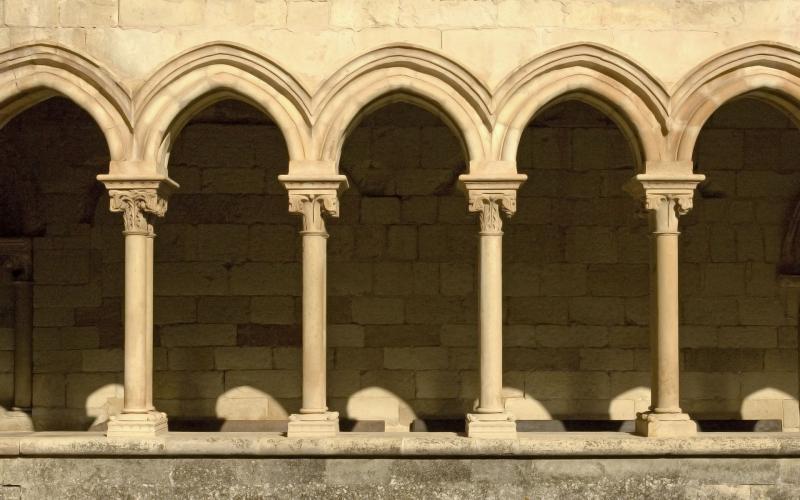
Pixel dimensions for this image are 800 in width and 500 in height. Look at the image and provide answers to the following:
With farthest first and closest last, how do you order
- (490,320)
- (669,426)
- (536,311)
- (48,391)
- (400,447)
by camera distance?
1. (536,311)
2. (48,391)
3. (490,320)
4. (669,426)
5. (400,447)

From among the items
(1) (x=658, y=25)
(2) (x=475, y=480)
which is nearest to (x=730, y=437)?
(2) (x=475, y=480)

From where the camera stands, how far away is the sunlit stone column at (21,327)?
11359mm

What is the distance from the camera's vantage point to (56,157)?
1152 cm

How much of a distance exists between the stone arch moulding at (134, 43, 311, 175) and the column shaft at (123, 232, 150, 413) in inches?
28.4

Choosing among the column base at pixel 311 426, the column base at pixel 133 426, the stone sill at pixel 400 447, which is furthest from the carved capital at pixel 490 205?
the column base at pixel 133 426

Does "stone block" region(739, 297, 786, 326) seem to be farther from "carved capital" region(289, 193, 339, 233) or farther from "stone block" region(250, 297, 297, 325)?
"carved capital" region(289, 193, 339, 233)

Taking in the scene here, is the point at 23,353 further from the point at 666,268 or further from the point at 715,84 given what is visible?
the point at 715,84

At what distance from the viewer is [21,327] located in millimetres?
11391

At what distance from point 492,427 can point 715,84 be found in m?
3.45

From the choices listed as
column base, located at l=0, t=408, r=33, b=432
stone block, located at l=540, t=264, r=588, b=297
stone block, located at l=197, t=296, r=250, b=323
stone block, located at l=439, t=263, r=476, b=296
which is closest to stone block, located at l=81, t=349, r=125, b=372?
column base, located at l=0, t=408, r=33, b=432

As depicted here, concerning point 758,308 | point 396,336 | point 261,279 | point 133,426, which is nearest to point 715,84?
point 758,308

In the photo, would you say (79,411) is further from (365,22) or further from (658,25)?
(658,25)

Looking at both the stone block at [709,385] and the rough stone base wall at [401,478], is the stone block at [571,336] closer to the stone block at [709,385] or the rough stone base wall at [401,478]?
the stone block at [709,385]

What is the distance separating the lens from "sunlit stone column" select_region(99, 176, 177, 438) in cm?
928
